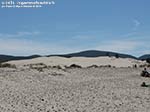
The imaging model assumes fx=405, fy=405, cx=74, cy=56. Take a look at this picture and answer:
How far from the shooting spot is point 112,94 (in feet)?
61.3

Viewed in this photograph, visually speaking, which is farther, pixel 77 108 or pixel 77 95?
pixel 77 95

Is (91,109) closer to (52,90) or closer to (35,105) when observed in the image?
(35,105)

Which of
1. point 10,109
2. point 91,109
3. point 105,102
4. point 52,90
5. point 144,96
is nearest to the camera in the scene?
point 10,109

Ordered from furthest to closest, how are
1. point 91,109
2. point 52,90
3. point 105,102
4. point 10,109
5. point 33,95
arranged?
point 52,90 → point 33,95 → point 105,102 → point 91,109 → point 10,109

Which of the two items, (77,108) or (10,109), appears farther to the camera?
(77,108)

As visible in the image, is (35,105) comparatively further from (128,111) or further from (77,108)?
(128,111)

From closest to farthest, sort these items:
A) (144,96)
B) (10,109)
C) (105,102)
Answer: (10,109), (105,102), (144,96)

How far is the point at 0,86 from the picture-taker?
19297 mm

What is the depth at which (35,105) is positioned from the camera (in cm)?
1429

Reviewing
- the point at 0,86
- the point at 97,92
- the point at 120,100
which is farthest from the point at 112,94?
the point at 0,86

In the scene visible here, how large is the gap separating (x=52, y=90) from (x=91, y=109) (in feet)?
18.2

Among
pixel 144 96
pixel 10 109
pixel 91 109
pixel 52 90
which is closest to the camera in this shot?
pixel 10 109

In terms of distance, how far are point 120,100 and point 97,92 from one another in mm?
2730

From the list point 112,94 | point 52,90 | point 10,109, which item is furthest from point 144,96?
point 10,109
